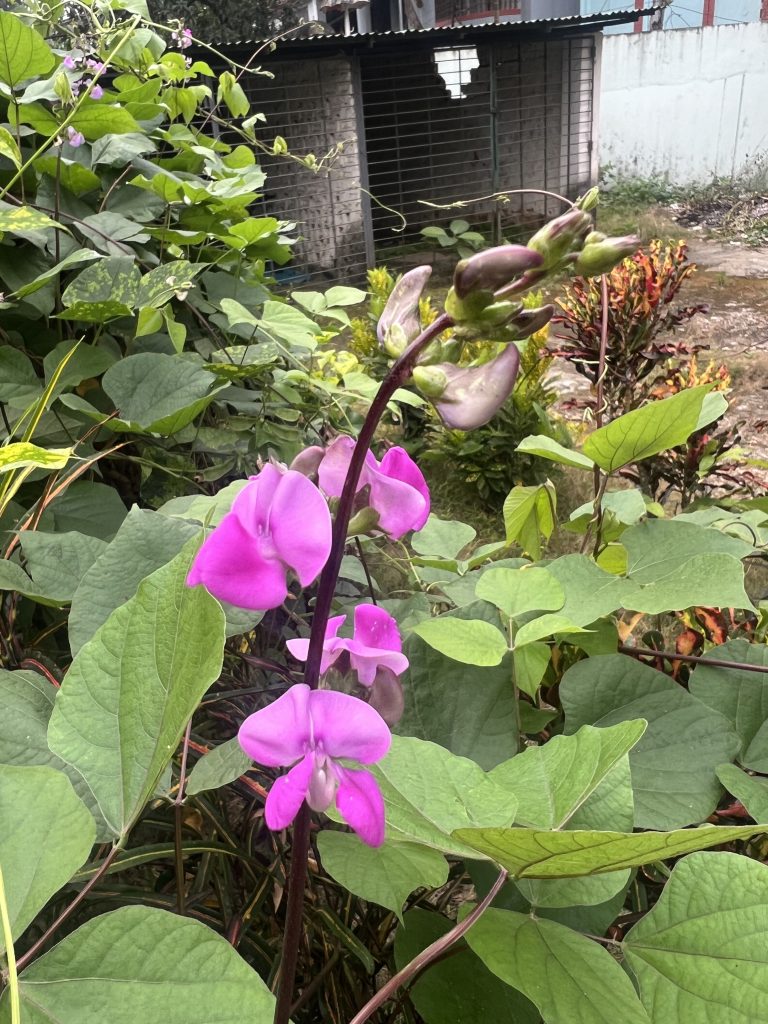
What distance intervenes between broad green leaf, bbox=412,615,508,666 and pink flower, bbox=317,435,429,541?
0.49 feet

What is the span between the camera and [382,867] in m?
0.46

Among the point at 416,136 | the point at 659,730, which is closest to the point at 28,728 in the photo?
the point at 659,730

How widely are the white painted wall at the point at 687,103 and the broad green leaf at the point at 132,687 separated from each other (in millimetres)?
12138

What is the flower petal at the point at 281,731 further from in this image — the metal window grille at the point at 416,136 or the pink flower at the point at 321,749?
the metal window grille at the point at 416,136

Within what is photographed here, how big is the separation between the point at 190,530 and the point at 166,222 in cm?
96

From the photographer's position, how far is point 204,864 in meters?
0.65

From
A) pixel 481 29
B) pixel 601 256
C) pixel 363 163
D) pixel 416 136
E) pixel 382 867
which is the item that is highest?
pixel 481 29

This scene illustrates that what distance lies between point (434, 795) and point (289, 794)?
115 mm

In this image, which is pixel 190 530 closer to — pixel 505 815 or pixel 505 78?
pixel 505 815

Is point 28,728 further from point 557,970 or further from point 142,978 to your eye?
point 557,970

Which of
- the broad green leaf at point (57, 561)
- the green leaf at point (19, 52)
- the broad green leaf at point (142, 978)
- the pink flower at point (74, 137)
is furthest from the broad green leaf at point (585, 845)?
the pink flower at point (74, 137)

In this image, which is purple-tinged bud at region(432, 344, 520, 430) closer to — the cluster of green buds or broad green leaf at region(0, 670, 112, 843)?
the cluster of green buds

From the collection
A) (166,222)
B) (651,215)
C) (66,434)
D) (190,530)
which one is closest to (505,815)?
(190,530)

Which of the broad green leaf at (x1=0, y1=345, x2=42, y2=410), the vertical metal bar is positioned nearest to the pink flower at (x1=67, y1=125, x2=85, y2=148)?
the broad green leaf at (x1=0, y1=345, x2=42, y2=410)
